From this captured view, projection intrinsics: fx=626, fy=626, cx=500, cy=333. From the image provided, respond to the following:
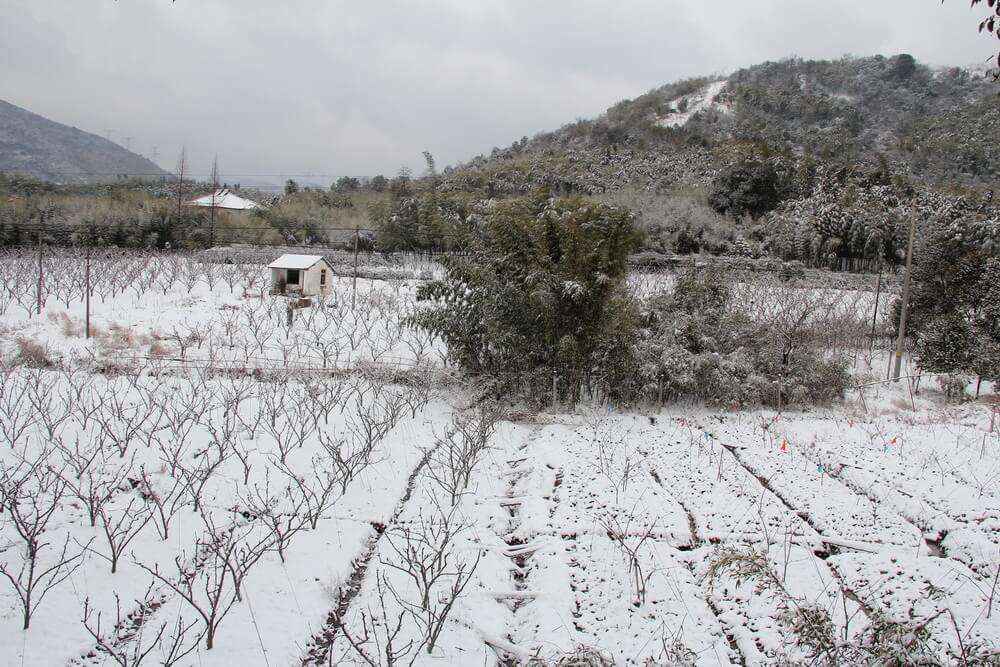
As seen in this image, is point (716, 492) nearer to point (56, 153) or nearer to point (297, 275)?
point (297, 275)

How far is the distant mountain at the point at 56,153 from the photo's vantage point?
944 inches

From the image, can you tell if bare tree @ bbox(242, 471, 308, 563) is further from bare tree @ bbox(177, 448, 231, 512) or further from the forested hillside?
the forested hillside

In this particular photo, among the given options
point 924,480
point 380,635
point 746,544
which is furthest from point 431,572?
point 924,480

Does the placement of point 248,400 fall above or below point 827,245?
below

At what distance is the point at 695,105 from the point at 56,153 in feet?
157

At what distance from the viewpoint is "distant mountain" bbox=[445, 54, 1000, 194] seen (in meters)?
33.2

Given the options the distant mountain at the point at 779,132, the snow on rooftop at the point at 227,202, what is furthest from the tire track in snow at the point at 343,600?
the snow on rooftop at the point at 227,202

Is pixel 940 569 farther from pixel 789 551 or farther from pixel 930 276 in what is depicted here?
pixel 930 276

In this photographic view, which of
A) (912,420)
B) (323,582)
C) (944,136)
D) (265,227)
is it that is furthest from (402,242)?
(944,136)

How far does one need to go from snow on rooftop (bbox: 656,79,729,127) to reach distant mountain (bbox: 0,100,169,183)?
3833cm

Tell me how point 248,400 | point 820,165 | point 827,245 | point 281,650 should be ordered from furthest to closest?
1. point 820,165
2. point 827,245
3. point 248,400
4. point 281,650

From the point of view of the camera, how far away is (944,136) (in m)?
40.8

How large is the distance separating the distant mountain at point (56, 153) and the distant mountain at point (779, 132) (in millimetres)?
18230

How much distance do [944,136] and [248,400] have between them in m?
48.1
